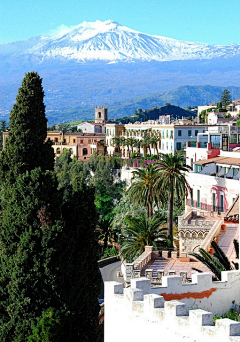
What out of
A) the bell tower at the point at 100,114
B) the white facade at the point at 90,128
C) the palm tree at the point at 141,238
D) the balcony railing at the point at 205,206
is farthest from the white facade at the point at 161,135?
the bell tower at the point at 100,114

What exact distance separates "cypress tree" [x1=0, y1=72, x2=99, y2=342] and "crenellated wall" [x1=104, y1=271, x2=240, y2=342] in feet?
21.3

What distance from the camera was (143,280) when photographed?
38.7ft

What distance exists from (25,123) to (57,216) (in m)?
5.19

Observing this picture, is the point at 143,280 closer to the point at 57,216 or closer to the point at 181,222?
the point at 57,216

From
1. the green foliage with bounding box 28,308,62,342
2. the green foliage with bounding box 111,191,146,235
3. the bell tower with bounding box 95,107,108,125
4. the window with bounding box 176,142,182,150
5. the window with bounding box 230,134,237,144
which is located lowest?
the green foliage with bounding box 111,191,146,235

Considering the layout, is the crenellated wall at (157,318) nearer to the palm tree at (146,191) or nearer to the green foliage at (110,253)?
the palm tree at (146,191)

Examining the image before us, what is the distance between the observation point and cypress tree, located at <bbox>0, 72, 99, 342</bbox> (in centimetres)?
1939

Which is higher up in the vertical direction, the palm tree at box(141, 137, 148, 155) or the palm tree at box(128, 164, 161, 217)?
the palm tree at box(141, 137, 148, 155)

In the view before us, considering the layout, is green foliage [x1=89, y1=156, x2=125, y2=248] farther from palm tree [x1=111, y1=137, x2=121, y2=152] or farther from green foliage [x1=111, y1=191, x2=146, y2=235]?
palm tree [x1=111, y1=137, x2=121, y2=152]

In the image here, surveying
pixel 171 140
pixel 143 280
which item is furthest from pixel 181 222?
pixel 171 140

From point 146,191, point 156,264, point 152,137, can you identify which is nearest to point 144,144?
point 152,137

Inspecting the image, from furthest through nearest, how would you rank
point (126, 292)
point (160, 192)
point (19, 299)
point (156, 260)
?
point (160, 192) < point (156, 260) < point (19, 299) < point (126, 292)

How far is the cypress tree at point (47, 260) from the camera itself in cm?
1939

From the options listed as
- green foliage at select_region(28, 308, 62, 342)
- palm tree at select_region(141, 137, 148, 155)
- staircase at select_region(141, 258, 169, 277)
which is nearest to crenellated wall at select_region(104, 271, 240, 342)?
green foliage at select_region(28, 308, 62, 342)
